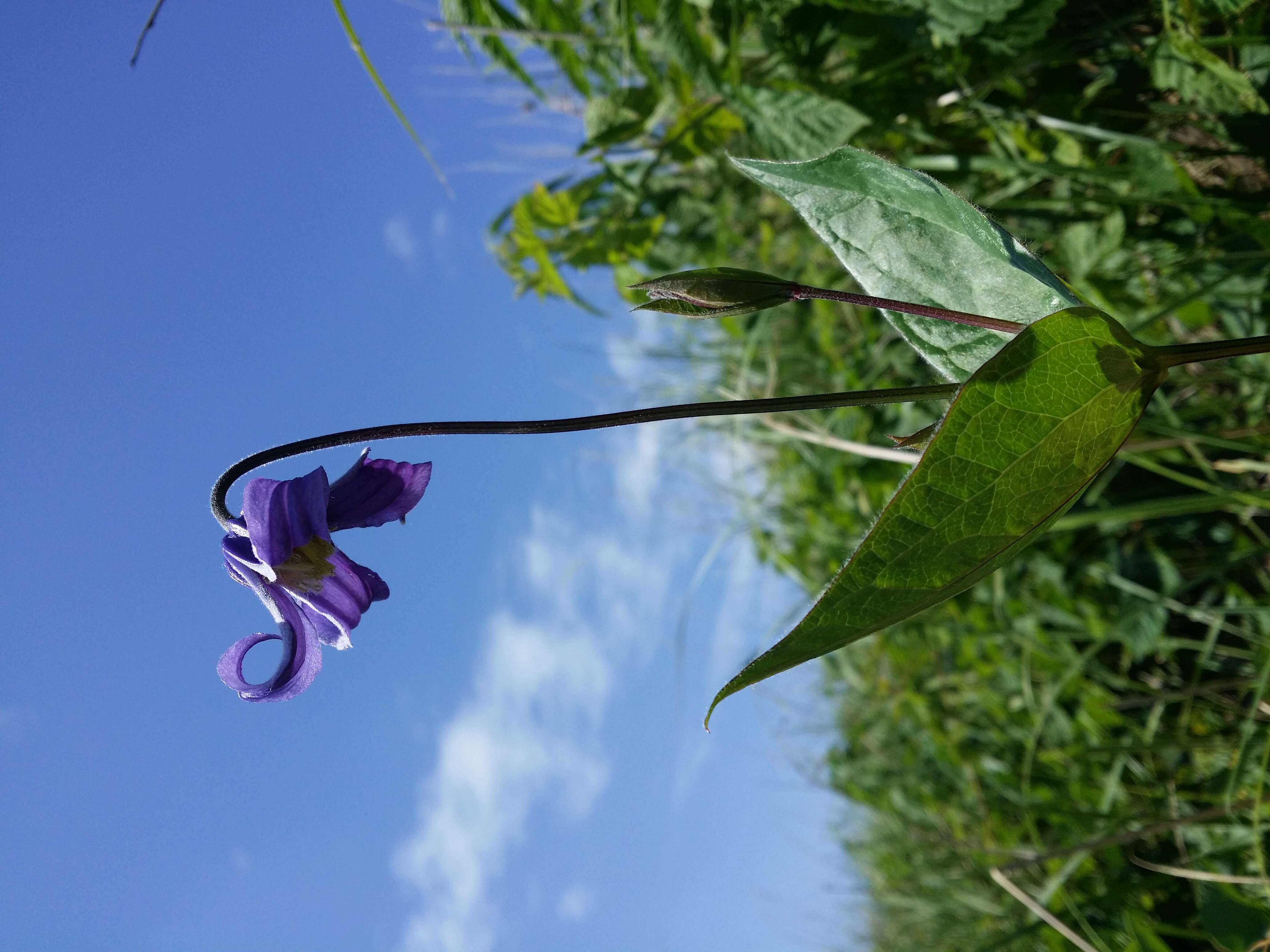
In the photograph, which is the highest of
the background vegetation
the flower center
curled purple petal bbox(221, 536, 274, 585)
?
curled purple petal bbox(221, 536, 274, 585)

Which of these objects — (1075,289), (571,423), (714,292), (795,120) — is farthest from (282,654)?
(795,120)

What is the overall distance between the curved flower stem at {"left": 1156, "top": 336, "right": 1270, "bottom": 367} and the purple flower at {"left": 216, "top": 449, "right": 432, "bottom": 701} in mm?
629

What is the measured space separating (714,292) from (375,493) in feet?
1.19

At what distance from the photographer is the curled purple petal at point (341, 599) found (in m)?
0.86

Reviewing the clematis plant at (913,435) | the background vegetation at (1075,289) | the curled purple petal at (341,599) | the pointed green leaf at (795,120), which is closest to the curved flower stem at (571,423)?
the clematis plant at (913,435)

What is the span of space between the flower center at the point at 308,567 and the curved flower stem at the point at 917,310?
1.60 feet

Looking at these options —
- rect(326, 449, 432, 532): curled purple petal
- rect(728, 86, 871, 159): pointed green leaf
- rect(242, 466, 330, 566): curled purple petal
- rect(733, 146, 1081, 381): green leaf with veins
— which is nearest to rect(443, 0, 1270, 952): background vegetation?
rect(728, 86, 871, 159): pointed green leaf

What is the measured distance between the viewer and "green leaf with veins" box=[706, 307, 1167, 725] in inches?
25.2

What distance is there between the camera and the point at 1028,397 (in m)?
0.66

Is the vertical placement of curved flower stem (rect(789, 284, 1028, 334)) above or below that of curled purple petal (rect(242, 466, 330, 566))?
below

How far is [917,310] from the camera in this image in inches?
30.0

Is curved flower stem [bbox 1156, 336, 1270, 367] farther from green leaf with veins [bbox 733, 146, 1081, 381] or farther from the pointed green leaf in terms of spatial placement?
the pointed green leaf

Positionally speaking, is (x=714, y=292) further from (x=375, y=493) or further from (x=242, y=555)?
(x=242, y=555)

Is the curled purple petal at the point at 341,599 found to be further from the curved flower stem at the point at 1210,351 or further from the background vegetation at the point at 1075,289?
the curved flower stem at the point at 1210,351
